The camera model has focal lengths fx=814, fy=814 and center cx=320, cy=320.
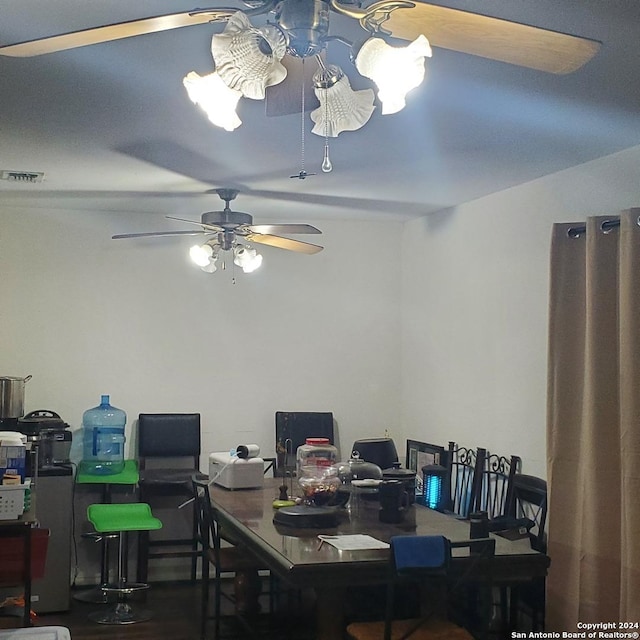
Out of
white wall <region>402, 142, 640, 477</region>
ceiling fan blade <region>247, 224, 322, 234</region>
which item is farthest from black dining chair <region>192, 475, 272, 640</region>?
white wall <region>402, 142, 640, 477</region>

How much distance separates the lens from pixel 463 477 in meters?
5.05

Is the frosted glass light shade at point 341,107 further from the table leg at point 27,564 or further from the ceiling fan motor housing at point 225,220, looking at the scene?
the ceiling fan motor housing at point 225,220

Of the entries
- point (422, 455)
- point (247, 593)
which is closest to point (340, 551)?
point (247, 593)

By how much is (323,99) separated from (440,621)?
2143 mm

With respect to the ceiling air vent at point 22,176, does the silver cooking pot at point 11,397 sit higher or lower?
lower

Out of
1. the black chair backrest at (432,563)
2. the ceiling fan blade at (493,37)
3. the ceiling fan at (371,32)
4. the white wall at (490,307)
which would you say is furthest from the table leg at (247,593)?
the ceiling fan blade at (493,37)

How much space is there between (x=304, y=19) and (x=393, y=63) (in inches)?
8.2

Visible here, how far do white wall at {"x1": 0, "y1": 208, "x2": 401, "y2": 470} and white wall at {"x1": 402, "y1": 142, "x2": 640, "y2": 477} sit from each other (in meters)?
0.34

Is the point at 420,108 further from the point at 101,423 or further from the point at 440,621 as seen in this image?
the point at 101,423

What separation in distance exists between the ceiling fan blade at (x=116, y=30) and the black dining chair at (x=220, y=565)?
262 centimetres

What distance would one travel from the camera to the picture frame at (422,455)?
5203 millimetres

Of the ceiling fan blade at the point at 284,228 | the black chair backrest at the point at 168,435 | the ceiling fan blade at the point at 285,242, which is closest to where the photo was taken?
the ceiling fan blade at the point at 284,228

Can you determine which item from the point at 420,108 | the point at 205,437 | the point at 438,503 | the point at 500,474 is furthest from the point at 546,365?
the point at 205,437

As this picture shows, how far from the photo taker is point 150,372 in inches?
224
